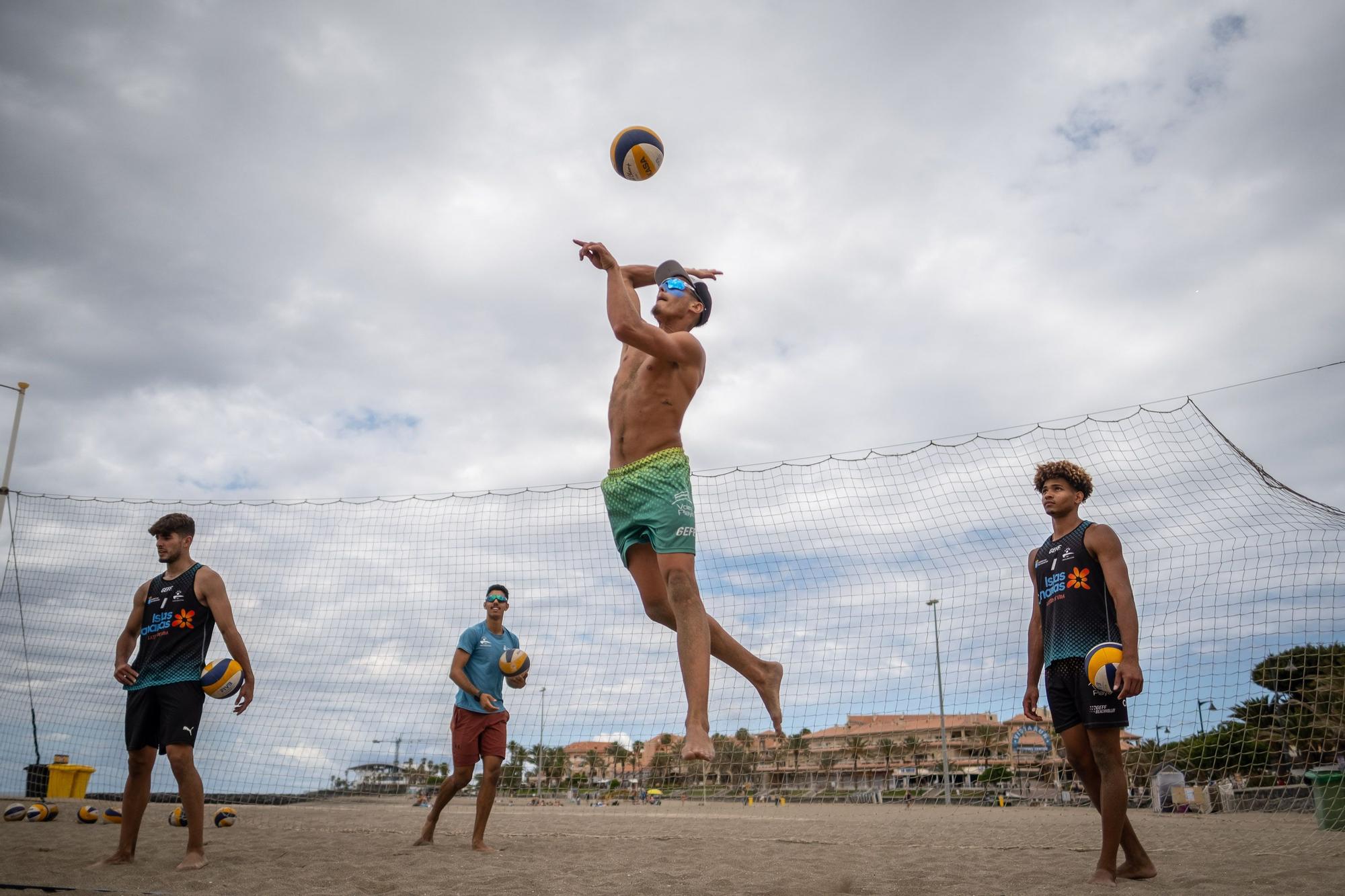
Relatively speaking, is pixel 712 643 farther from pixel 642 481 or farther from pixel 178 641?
pixel 178 641

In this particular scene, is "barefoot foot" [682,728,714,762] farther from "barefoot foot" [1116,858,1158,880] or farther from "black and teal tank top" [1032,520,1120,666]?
"barefoot foot" [1116,858,1158,880]

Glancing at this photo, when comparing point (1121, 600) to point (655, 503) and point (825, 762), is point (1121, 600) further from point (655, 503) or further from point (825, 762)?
point (825, 762)

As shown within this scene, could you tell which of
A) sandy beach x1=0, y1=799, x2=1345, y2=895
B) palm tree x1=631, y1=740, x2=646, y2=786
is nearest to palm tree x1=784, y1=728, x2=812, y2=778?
palm tree x1=631, y1=740, x2=646, y2=786

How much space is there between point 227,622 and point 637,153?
3.49m

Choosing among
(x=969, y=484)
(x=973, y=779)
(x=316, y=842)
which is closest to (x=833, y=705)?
(x=969, y=484)

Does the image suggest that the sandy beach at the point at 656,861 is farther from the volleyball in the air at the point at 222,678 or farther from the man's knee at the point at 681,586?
the man's knee at the point at 681,586

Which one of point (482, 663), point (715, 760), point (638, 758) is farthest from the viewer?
point (638, 758)

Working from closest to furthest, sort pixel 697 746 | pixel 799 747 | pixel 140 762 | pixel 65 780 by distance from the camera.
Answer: pixel 697 746, pixel 140 762, pixel 799 747, pixel 65 780

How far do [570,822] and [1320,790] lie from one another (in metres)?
7.95

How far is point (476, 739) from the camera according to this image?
580cm

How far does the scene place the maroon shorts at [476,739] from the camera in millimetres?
5770

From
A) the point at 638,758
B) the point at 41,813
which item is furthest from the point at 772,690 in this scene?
the point at 41,813

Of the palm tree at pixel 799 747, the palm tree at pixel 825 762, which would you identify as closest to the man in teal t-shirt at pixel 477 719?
the palm tree at pixel 799 747

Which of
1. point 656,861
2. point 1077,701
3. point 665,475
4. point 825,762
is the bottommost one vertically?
point 825,762
